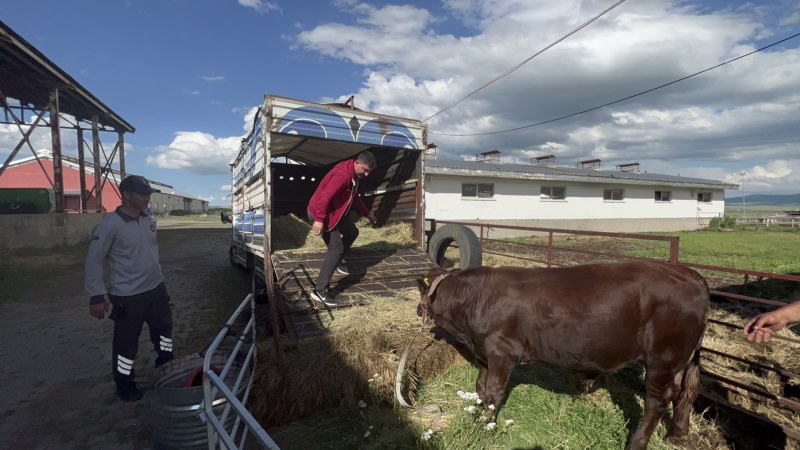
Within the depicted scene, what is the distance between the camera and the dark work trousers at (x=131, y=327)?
3.44 meters

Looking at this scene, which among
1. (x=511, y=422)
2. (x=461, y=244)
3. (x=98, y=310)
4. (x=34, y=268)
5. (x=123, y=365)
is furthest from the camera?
(x=34, y=268)

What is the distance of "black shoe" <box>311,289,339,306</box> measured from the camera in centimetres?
422

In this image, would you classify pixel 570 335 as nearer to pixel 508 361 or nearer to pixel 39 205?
pixel 508 361

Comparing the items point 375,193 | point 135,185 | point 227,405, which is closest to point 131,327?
point 135,185

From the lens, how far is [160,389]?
2.57m

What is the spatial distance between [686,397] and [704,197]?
2954 cm

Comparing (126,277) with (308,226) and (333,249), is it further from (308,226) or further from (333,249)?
(308,226)

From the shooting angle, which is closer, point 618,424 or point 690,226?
point 618,424

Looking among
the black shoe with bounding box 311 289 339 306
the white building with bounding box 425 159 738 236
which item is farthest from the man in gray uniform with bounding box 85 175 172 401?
the white building with bounding box 425 159 738 236

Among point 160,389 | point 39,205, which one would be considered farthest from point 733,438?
point 39,205

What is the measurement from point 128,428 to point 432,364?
2.57m

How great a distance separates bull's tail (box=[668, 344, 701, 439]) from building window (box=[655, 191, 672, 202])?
79.5 feet

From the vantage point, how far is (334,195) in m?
4.47

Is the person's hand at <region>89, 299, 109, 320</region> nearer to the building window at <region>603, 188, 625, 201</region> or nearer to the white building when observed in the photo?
the white building
